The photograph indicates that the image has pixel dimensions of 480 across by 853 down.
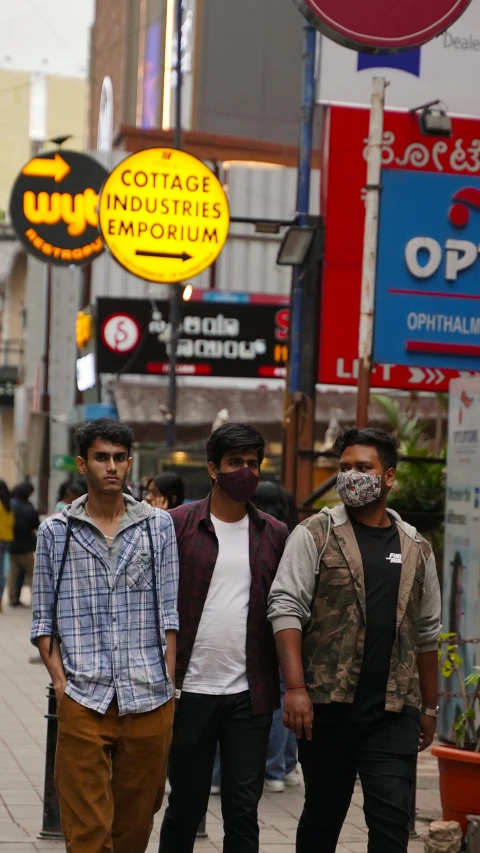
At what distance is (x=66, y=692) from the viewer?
201 inches

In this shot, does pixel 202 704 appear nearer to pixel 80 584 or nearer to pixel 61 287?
pixel 80 584

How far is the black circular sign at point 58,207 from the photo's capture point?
17.1m

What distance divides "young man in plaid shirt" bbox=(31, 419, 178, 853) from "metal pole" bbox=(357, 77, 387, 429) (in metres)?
5.25

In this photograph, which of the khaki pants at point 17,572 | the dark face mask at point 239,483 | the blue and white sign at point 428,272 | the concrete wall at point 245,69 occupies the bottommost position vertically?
the khaki pants at point 17,572

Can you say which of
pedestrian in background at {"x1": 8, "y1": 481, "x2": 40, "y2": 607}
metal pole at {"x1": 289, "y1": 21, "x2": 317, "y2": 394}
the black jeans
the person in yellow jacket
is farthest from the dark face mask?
pedestrian in background at {"x1": 8, "y1": 481, "x2": 40, "y2": 607}

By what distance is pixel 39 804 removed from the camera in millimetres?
8109

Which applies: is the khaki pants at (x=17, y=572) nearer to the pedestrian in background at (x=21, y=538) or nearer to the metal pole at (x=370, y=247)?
the pedestrian in background at (x=21, y=538)

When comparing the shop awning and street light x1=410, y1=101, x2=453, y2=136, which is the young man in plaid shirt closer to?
street light x1=410, y1=101, x2=453, y2=136

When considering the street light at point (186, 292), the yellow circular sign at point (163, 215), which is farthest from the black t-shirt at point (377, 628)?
the street light at point (186, 292)

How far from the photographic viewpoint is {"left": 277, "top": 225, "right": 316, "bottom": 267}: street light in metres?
12.6

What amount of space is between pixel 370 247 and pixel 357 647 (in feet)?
18.7

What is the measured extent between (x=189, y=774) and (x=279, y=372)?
757 inches

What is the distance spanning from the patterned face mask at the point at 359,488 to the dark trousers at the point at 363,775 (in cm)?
77

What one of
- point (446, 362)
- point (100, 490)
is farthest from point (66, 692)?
point (446, 362)
